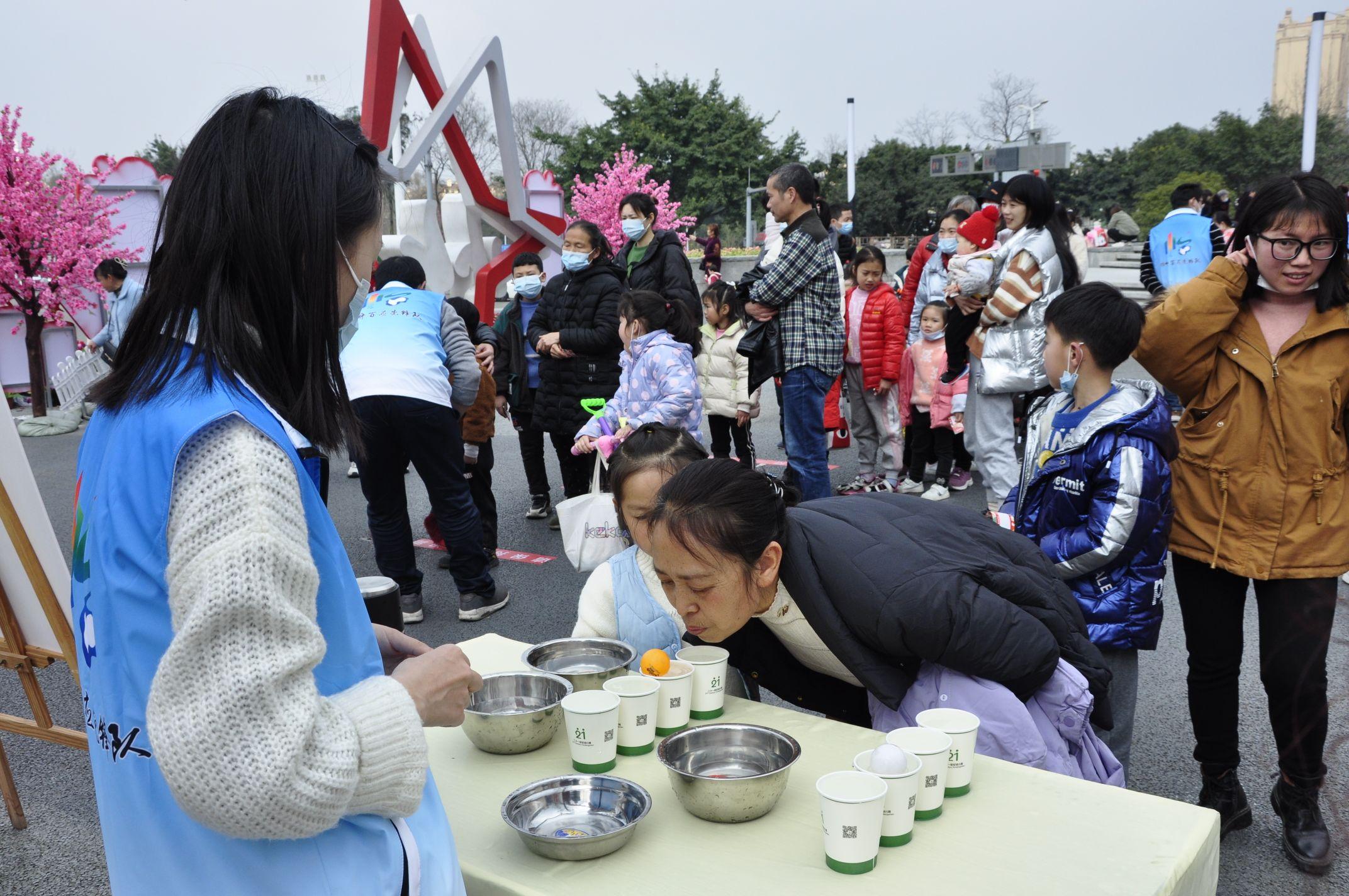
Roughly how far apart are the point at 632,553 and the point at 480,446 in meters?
3.48

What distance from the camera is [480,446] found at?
5.80 metres

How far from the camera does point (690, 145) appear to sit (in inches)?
1580

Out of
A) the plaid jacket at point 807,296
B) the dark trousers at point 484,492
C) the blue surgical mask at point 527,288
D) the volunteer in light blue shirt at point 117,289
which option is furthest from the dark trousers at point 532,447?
the volunteer in light blue shirt at point 117,289

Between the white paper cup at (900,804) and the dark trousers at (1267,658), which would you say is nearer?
the white paper cup at (900,804)

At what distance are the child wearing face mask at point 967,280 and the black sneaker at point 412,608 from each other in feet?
9.69

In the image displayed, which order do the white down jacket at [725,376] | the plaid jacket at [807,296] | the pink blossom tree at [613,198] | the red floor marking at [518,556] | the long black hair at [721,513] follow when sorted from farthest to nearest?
the pink blossom tree at [613,198], the white down jacket at [725,376], the red floor marking at [518,556], the plaid jacket at [807,296], the long black hair at [721,513]

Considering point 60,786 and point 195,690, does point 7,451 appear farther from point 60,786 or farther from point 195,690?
point 195,690

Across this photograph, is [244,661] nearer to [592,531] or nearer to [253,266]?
[253,266]

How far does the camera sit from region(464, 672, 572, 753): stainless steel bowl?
1914mm

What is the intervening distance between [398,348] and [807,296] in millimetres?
2224

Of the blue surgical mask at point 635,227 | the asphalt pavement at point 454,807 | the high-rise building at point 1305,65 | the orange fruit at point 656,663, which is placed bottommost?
the asphalt pavement at point 454,807

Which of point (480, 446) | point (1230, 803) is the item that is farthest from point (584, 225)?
point (1230, 803)

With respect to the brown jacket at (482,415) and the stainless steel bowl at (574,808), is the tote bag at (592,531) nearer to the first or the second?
the stainless steel bowl at (574,808)

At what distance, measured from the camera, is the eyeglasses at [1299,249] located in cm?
242
